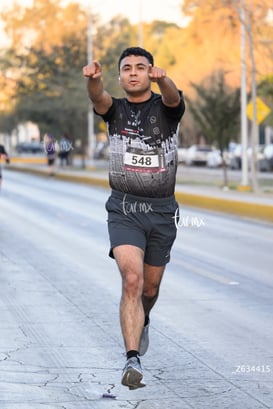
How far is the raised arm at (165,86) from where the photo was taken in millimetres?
7262

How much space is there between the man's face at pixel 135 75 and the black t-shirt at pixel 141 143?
0.12 metres

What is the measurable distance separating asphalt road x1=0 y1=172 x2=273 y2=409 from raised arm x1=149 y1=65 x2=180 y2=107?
1.74m

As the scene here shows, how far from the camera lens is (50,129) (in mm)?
59594

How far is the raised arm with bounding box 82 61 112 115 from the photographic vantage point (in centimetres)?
721

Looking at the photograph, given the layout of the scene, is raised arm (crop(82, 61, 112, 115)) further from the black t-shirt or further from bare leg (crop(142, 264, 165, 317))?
bare leg (crop(142, 264, 165, 317))

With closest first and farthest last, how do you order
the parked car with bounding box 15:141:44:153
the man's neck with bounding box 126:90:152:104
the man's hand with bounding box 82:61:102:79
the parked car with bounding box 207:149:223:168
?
1. the man's hand with bounding box 82:61:102:79
2. the man's neck with bounding box 126:90:152:104
3. the parked car with bounding box 207:149:223:168
4. the parked car with bounding box 15:141:44:153

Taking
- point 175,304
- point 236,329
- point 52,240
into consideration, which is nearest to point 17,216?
point 52,240

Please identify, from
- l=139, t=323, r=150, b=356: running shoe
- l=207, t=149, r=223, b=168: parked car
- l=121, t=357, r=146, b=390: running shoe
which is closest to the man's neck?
l=139, t=323, r=150, b=356: running shoe

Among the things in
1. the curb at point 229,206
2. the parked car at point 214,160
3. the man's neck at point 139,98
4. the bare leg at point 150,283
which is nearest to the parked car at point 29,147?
the parked car at point 214,160

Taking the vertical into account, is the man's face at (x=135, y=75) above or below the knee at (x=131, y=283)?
above

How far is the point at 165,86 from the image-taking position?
732 centimetres

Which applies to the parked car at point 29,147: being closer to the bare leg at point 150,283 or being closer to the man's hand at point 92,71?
the bare leg at point 150,283

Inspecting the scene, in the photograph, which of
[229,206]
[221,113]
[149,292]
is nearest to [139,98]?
[149,292]

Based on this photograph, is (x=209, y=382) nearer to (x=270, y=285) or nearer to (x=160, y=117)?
(x=160, y=117)
